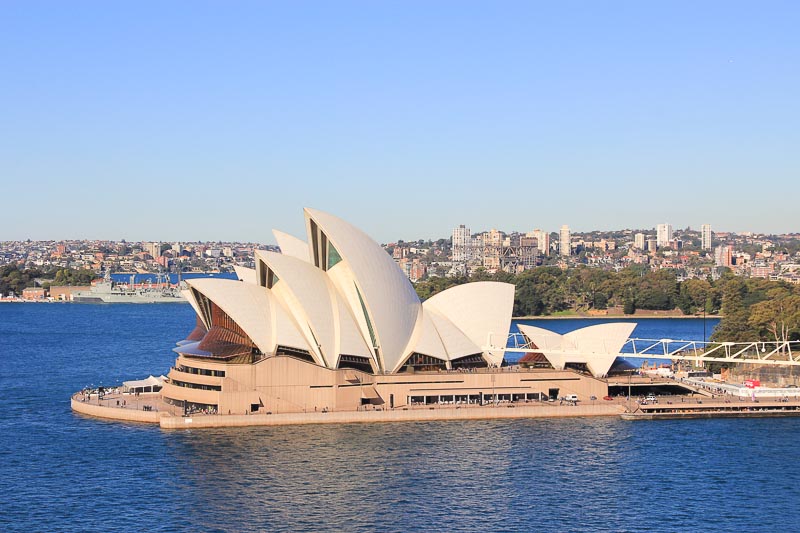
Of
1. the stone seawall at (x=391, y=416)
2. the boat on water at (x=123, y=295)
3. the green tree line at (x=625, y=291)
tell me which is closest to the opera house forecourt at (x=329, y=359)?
the stone seawall at (x=391, y=416)

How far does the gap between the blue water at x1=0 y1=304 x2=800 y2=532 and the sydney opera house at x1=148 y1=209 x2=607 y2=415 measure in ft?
9.48

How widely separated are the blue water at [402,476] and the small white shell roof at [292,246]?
12.9 metres

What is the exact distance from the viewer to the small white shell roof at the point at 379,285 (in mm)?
52562

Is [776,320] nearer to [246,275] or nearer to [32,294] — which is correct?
[246,275]

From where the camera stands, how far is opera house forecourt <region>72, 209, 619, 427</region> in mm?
50906

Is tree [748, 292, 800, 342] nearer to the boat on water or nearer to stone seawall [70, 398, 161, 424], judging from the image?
stone seawall [70, 398, 161, 424]

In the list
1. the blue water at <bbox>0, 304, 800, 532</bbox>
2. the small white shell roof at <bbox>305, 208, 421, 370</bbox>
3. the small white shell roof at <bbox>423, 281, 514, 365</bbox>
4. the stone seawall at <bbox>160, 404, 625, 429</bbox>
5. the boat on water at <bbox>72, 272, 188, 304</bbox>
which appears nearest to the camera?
the blue water at <bbox>0, 304, 800, 532</bbox>

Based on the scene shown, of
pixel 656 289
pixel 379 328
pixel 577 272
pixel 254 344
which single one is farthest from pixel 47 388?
pixel 577 272

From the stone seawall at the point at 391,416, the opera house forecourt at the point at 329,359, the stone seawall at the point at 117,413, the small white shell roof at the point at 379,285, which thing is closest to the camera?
the stone seawall at the point at 391,416

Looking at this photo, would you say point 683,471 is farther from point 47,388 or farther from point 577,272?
point 577,272

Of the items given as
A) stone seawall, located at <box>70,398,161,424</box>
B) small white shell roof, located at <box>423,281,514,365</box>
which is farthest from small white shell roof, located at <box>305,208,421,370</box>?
stone seawall, located at <box>70,398,161,424</box>

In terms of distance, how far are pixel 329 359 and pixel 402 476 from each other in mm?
13242

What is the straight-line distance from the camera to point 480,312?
57.7m

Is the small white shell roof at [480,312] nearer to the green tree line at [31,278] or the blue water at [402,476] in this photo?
the blue water at [402,476]
